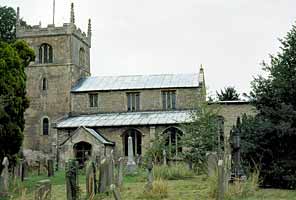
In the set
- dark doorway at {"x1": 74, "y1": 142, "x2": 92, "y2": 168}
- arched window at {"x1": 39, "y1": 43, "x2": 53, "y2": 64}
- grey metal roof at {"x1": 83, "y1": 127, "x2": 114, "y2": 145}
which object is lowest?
dark doorway at {"x1": 74, "y1": 142, "x2": 92, "y2": 168}

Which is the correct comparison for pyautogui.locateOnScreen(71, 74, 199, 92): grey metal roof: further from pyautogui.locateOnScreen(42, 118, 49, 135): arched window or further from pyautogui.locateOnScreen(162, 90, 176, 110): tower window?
pyautogui.locateOnScreen(42, 118, 49, 135): arched window

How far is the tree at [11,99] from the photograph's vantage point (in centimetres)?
1808

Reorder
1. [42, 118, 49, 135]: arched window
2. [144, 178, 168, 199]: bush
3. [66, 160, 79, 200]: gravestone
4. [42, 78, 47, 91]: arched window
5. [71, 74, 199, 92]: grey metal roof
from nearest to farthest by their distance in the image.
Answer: [66, 160, 79, 200]: gravestone, [144, 178, 168, 199]: bush, [71, 74, 199, 92]: grey metal roof, [42, 118, 49, 135]: arched window, [42, 78, 47, 91]: arched window

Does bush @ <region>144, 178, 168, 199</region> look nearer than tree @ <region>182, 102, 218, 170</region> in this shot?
Yes

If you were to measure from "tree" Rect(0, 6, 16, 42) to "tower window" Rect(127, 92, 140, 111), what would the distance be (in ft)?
53.6

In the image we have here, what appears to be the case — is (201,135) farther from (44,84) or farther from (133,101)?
(44,84)

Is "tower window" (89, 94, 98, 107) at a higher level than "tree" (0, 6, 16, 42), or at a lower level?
lower

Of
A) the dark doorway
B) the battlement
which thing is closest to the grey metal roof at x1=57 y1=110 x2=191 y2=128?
the dark doorway

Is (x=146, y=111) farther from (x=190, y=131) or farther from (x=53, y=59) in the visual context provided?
(x=190, y=131)

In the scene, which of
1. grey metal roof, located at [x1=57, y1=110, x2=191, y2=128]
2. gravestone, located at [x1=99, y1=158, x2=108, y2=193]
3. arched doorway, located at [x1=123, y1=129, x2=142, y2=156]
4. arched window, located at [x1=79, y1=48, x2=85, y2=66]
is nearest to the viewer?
gravestone, located at [x1=99, y1=158, x2=108, y2=193]

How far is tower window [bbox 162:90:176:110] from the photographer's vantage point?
4091 cm

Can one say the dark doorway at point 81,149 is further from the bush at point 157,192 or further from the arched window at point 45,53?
the bush at point 157,192

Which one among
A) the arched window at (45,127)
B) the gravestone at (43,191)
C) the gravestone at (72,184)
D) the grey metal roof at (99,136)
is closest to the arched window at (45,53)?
the arched window at (45,127)

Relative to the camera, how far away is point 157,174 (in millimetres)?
19969
